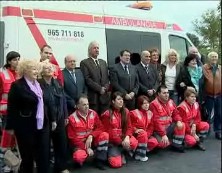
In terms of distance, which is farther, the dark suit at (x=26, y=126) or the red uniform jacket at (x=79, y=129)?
the red uniform jacket at (x=79, y=129)

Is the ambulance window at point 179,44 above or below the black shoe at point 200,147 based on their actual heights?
above

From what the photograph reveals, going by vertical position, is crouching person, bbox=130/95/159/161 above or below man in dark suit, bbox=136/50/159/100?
below

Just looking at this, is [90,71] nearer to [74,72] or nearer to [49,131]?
[74,72]

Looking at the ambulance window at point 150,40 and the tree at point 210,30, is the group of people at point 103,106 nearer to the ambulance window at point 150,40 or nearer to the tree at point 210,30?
the ambulance window at point 150,40

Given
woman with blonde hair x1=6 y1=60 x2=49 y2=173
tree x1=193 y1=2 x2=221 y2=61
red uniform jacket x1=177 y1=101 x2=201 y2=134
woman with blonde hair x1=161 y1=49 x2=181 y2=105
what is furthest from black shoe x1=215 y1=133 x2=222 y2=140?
tree x1=193 y1=2 x2=221 y2=61

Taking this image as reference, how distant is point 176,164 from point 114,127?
1037 mm

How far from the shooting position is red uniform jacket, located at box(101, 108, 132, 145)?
6.19 m

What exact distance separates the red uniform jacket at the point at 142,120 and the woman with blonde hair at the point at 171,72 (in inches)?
38.0

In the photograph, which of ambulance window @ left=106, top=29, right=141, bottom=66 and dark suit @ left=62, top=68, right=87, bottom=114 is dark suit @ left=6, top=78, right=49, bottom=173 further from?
ambulance window @ left=106, top=29, right=141, bottom=66

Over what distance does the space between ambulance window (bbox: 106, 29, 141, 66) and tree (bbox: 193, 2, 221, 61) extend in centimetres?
818

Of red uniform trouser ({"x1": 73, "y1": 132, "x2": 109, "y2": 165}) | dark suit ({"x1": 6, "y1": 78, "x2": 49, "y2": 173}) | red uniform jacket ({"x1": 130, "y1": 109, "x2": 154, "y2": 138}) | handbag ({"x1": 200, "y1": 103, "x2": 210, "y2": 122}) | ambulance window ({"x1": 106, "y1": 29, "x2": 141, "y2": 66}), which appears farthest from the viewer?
handbag ({"x1": 200, "y1": 103, "x2": 210, "y2": 122})

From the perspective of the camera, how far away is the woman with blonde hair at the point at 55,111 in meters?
5.03

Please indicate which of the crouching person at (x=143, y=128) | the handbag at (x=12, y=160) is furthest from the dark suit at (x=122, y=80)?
the handbag at (x=12, y=160)

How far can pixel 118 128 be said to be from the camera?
6238 mm
